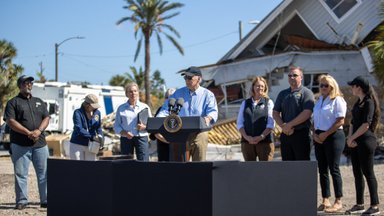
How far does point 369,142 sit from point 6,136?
603 centimetres

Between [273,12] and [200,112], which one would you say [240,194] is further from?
[273,12]

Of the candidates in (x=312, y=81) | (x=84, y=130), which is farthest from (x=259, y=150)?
(x=312, y=81)

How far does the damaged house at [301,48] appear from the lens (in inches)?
805

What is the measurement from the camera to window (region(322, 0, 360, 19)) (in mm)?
21406

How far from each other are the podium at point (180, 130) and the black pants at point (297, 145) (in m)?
2.61

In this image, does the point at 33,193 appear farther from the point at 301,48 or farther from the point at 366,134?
the point at 301,48

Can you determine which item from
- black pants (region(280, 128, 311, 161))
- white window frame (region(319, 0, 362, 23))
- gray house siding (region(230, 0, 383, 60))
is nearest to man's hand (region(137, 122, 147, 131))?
black pants (region(280, 128, 311, 161))

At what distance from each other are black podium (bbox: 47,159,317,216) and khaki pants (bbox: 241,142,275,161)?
3079 mm

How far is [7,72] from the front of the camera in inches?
1150

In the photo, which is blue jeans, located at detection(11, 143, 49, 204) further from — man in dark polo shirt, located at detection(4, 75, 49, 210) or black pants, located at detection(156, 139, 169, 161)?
black pants, located at detection(156, 139, 169, 161)

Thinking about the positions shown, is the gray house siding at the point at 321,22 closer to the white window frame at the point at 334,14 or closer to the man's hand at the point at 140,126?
the white window frame at the point at 334,14

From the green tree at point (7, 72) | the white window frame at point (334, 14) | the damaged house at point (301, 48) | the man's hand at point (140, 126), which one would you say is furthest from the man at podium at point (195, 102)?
the green tree at point (7, 72)

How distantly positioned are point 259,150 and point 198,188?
3.49m

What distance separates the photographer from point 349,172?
41.0ft
